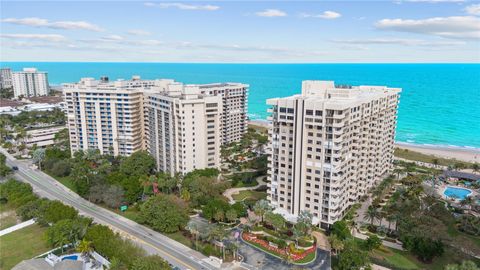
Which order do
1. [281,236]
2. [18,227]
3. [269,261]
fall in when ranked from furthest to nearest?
1. [18,227]
2. [281,236]
3. [269,261]

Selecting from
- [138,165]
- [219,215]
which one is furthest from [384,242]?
[138,165]

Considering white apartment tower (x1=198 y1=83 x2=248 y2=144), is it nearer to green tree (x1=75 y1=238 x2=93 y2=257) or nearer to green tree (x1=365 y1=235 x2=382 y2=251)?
green tree (x1=75 y1=238 x2=93 y2=257)

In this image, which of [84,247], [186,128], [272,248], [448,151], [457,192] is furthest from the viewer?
[448,151]

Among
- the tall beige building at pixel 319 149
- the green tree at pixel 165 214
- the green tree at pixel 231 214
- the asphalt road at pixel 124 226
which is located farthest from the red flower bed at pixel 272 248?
the green tree at pixel 165 214

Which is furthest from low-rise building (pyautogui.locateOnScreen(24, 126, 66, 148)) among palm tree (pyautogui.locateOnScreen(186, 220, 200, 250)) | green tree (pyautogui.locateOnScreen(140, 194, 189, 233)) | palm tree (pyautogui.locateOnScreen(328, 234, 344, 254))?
palm tree (pyautogui.locateOnScreen(328, 234, 344, 254))

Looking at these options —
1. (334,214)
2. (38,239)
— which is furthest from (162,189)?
(334,214)

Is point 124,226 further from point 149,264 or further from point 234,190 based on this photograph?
point 234,190

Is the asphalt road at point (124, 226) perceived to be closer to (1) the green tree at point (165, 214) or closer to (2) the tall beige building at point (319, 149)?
(1) the green tree at point (165, 214)
